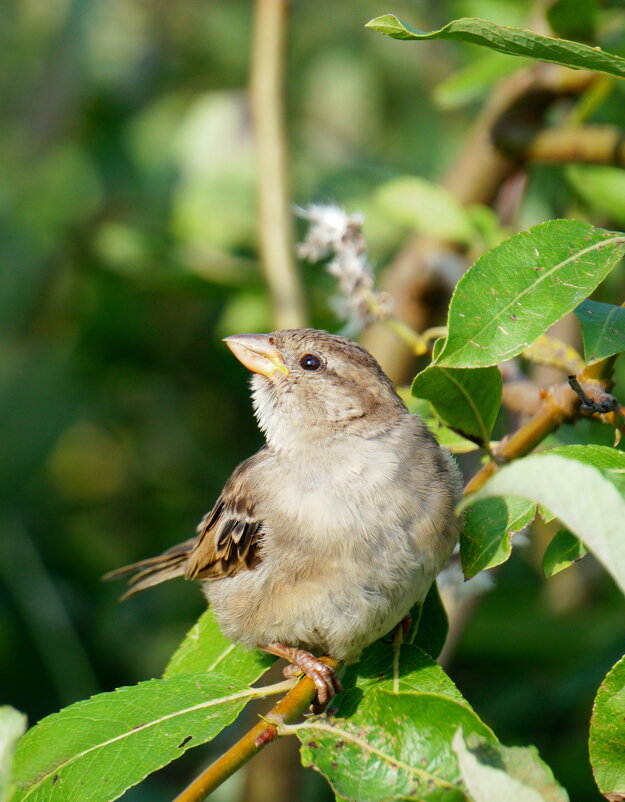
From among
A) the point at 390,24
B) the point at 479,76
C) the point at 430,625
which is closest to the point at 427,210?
the point at 479,76

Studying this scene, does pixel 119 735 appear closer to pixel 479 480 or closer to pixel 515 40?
pixel 479 480

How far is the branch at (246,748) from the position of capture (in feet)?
6.03

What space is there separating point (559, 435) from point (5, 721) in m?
1.81

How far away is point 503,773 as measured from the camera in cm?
160

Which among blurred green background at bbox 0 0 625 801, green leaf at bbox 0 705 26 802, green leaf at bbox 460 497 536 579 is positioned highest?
green leaf at bbox 0 705 26 802

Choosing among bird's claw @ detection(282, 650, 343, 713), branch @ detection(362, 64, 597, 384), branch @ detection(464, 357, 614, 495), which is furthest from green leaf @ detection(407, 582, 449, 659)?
branch @ detection(362, 64, 597, 384)

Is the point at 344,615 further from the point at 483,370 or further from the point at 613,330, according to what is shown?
the point at 613,330

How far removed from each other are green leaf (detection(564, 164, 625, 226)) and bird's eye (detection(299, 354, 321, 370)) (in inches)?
45.6

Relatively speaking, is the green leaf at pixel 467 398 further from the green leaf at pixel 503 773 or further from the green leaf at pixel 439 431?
the green leaf at pixel 503 773

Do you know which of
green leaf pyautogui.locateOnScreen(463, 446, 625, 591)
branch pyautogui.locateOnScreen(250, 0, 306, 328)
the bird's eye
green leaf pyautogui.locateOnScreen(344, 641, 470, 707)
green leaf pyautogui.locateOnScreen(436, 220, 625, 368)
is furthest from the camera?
branch pyautogui.locateOnScreen(250, 0, 306, 328)

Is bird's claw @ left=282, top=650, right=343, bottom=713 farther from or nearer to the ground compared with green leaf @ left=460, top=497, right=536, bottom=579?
nearer to the ground

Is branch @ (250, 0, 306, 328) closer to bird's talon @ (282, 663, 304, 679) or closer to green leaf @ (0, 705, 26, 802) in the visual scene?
bird's talon @ (282, 663, 304, 679)

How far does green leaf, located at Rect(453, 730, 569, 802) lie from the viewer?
1.60 m

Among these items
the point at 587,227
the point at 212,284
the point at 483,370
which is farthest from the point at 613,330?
the point at 212,284
